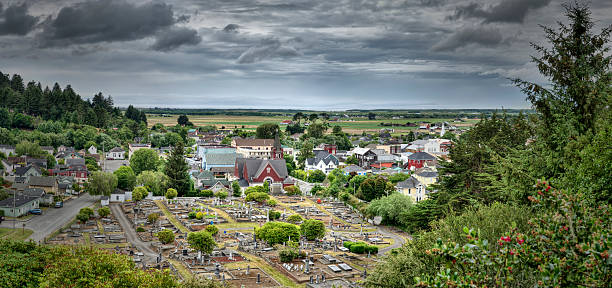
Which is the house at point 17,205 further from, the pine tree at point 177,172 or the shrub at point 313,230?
the shrub at point 313,230

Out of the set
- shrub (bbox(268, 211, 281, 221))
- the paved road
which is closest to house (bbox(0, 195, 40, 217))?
the paved road

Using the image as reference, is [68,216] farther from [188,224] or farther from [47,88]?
[47,88]

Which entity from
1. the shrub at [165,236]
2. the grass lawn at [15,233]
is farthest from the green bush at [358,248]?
the grass lawn at [15,233]

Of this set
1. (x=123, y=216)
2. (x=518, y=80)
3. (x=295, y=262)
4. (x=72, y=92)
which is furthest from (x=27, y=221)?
(x=72, y=92)

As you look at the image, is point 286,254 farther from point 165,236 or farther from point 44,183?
point 44,183

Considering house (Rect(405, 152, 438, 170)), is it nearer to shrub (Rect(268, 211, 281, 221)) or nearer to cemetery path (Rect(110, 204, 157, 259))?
shrub (Rect(268, 211, 281, 221))
